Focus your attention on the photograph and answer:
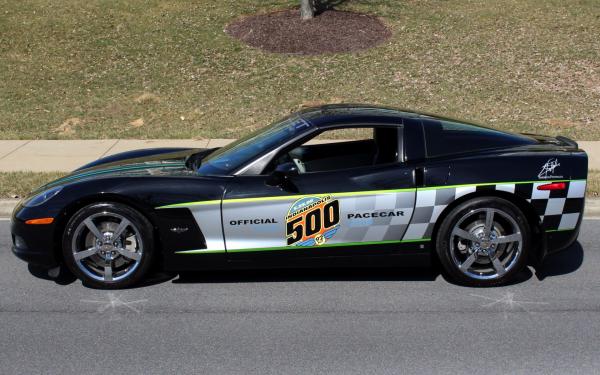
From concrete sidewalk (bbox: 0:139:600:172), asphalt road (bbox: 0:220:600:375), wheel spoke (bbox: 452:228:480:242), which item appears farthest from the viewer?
concrete sidewalk (bbox: 0:139:600:172)

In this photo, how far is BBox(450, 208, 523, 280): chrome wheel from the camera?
567 cm

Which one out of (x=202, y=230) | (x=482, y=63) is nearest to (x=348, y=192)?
(x=202, y=230)

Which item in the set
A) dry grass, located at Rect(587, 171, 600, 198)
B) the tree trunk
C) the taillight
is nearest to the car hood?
the taillight

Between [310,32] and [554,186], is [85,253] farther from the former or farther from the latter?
[310,32]

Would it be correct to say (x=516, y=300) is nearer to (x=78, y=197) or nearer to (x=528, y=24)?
(x=78, y=197)

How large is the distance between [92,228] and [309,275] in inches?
71.9

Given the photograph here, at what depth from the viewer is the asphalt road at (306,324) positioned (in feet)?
15.1

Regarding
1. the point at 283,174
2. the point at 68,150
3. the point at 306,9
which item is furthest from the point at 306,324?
the point at 306,9

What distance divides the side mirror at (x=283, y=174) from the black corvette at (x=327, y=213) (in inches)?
0.4

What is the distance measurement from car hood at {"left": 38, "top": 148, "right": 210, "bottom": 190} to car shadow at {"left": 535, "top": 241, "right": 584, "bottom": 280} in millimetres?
3130

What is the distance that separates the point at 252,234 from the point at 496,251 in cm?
195

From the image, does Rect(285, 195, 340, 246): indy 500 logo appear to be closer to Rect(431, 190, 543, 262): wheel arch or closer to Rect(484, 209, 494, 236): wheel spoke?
Rect(431, 190, 543, 262): wheel arch

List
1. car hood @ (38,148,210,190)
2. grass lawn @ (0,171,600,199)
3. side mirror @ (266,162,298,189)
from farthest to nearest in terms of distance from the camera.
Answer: grass lawn @ (0,171,600,199) → car hood @ (38,148,210,190) → side mirror @ (266,162,298,189)
